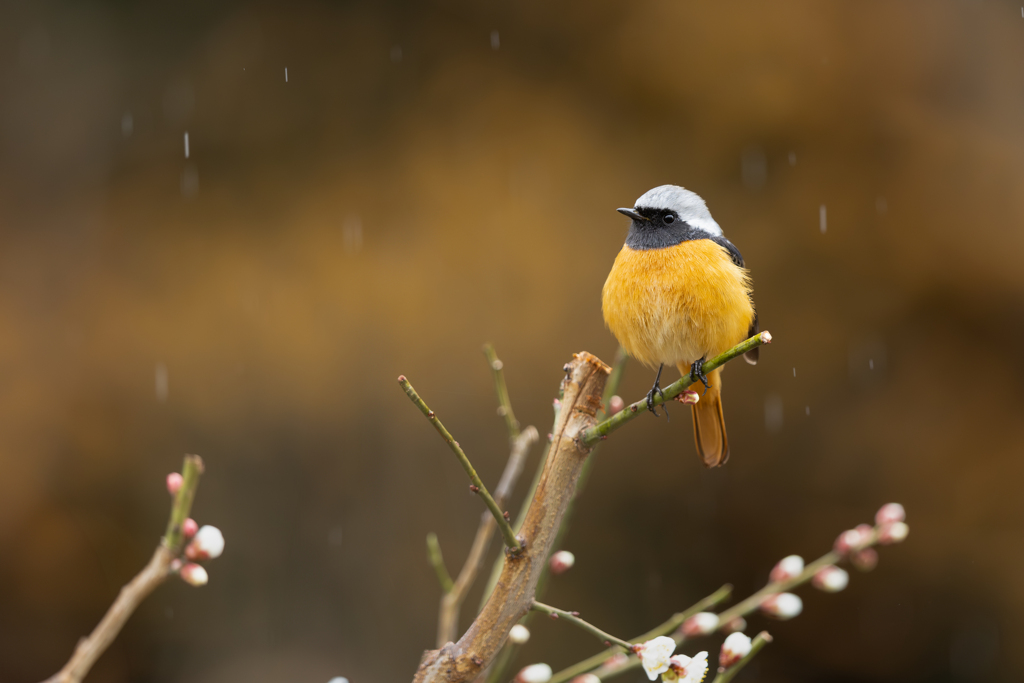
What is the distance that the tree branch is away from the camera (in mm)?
893

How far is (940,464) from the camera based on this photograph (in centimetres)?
315

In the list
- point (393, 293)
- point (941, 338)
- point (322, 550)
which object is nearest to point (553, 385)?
point (393, 293)

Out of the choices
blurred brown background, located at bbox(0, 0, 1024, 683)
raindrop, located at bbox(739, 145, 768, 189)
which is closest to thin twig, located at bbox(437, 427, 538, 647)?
blurred brown background, located at bbox(0, 0, 1024, 683)

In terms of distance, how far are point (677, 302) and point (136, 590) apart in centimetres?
99

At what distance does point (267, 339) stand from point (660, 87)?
6.82 ft

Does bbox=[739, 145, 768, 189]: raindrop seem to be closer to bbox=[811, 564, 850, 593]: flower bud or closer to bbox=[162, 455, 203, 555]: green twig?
bbox=[811, 564, 850, 593]: flower bud

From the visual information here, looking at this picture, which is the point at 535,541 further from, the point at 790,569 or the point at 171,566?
the point at 790,569

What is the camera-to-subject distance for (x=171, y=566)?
2.86ft

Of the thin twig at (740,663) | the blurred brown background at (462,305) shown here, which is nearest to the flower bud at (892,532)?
the thin twig at (740,663)

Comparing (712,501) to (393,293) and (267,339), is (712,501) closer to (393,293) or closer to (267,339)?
(393,293)

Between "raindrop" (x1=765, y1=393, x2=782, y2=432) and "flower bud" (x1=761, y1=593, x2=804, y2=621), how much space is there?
1966mm

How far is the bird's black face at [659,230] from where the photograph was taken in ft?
4.73

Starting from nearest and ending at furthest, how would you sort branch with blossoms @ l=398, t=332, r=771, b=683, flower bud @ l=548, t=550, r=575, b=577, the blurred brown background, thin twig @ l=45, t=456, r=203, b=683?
thin twig @ l=45, t=456, r=203, b=683 → branch with blossoms @ l=398, t=332, r=771, b=683 → flower bud @ l=548, t=550, r=575, b=577 → the blurred brown background

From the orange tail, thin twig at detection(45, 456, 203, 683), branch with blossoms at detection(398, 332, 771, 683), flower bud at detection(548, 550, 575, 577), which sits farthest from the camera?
the orange tail
